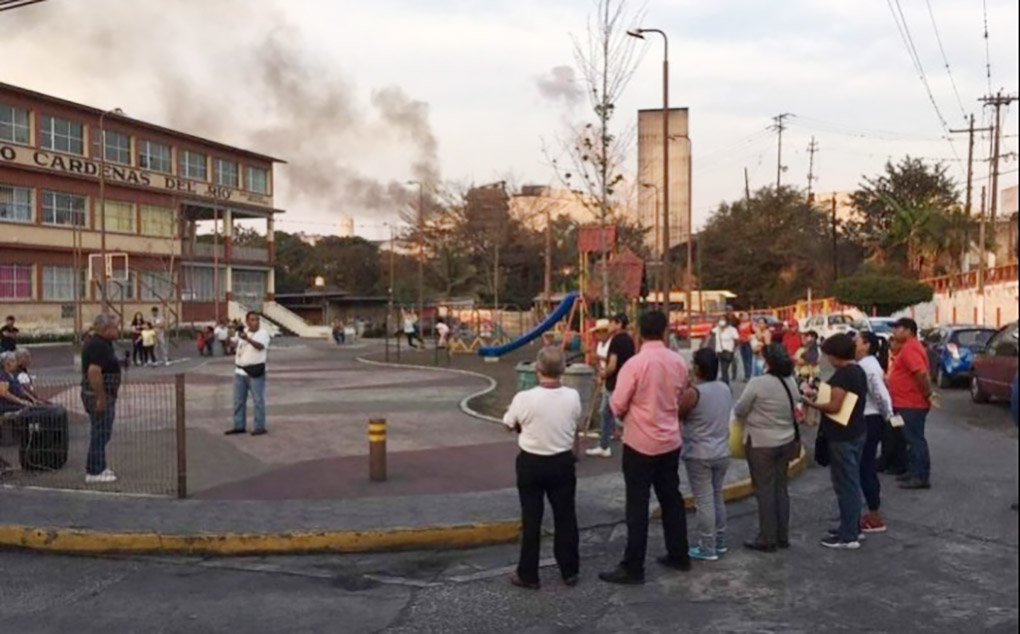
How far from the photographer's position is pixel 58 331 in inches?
2104

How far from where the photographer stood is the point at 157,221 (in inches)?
2489

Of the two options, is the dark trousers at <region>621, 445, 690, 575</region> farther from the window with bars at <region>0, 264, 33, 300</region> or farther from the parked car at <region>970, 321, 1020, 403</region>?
the window with bars at <region>0, 264, 33, 300</region>

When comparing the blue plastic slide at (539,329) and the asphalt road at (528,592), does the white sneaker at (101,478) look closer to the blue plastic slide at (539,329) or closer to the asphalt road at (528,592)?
the asphalt road at (528,592)

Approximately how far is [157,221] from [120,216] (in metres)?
3.23

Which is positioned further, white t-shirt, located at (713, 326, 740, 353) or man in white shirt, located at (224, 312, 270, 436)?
white t-shirt, located at (713, 326, 740, 353)

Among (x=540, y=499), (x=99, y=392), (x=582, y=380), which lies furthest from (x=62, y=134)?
(x=540, y=499)

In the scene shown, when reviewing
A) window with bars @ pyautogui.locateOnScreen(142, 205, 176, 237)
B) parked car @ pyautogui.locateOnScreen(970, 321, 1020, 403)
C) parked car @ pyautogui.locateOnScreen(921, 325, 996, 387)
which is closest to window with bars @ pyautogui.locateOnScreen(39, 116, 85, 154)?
window with bars @ pyautogui.locateOnScreen(142, 205, 176, 237)

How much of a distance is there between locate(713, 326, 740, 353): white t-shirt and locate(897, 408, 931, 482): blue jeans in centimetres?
1021

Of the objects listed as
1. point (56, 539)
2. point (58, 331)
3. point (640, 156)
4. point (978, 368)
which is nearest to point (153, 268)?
point (58, 331)

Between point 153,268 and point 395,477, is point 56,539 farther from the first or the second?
point 153,268

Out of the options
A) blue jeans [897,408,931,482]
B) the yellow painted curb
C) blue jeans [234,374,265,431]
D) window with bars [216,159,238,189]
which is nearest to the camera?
the yellow painted curb

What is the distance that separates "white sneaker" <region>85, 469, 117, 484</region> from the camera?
10.0m

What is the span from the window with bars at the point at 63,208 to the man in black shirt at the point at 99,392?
1919 inches

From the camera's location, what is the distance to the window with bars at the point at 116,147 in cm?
5808
